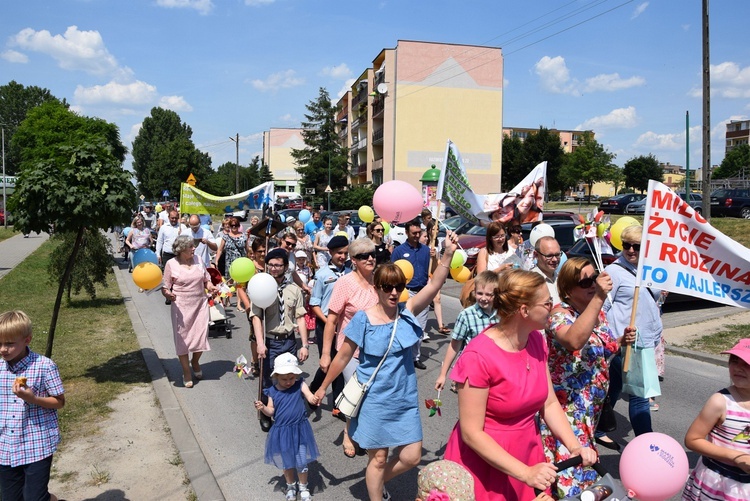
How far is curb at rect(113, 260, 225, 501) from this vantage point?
4.78m

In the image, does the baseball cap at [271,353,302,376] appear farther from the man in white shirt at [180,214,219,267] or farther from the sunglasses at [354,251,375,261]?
the man in white shirt at [180,214,219,267]

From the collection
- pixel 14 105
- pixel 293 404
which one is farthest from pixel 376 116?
pixel 14 105

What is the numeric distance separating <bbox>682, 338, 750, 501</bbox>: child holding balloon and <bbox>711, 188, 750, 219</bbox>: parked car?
30243 millimetres

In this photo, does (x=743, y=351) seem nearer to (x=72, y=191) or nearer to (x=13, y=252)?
(x=72, y=191)


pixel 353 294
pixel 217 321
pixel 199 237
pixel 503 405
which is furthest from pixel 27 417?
pixel 199 237

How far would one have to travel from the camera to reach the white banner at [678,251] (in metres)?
4.11

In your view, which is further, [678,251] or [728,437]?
[678,251]

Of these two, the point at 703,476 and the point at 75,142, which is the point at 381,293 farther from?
the point at 75,142

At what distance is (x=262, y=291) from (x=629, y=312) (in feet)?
10.6

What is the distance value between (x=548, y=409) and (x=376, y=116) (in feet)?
180

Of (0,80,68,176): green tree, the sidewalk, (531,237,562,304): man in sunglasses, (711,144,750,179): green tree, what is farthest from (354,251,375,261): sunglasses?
(0,80,68,176): green tree

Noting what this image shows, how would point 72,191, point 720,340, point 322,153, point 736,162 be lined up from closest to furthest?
point 72,191, point 720,340, point 322,153, point 736,162

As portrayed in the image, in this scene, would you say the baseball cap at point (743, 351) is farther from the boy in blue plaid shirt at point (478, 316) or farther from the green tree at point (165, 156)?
the green tree at point (165, 156)

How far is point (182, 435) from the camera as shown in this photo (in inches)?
228
